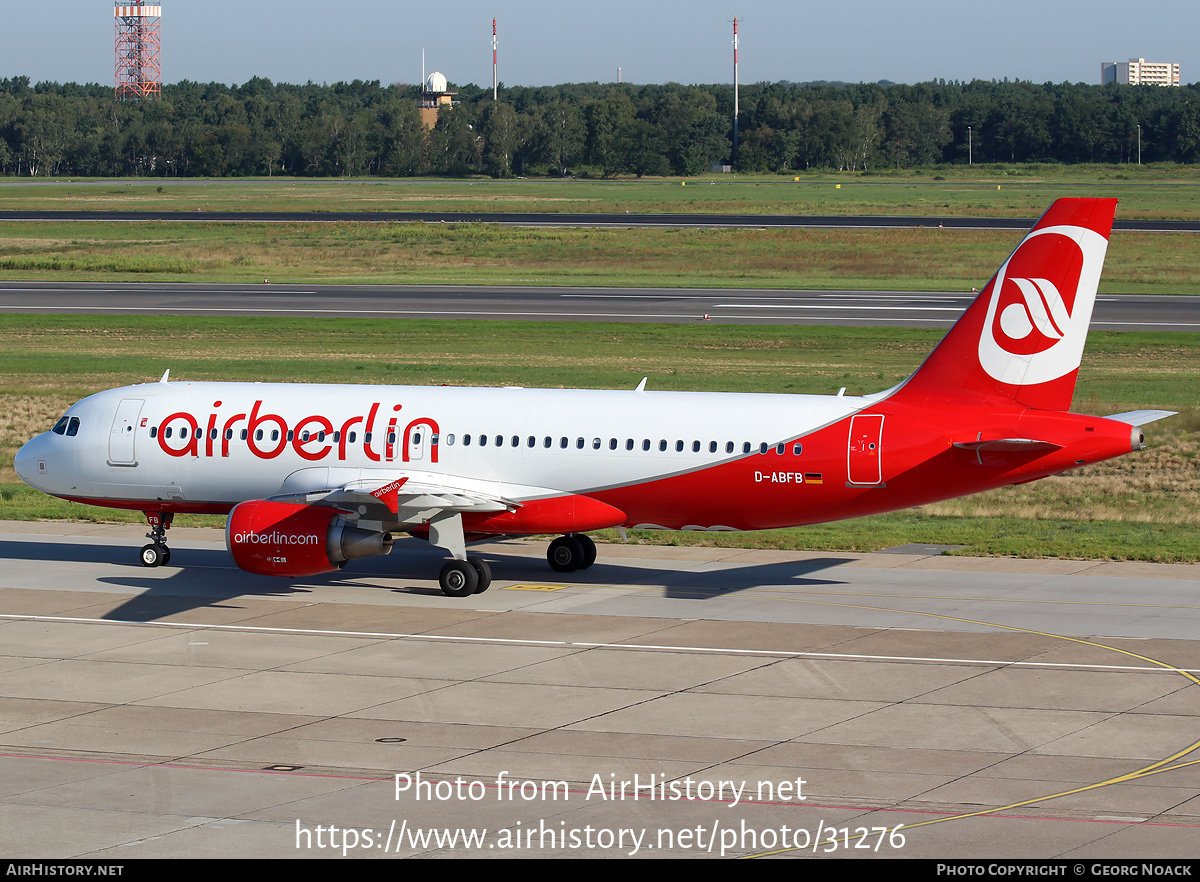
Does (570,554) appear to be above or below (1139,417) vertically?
below

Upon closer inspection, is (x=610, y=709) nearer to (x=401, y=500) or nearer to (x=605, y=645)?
(x=605, y=645)

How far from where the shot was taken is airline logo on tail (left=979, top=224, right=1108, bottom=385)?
90.0 feet

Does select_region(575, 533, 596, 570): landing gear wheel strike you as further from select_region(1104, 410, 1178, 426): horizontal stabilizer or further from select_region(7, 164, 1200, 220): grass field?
select_region(7, 164, 1200, 220): grass field

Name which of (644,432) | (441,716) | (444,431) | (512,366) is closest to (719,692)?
(441,716)

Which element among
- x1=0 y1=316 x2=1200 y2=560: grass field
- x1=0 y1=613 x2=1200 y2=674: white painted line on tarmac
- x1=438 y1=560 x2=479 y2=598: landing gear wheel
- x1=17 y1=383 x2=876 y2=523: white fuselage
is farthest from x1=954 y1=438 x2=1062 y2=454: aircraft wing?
x1=438 y1=560 x2=479 y2=598: landing gear wheel

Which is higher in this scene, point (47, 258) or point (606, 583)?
point (47, 258)

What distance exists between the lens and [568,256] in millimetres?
111062

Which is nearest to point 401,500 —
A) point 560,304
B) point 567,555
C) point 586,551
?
point 567,555

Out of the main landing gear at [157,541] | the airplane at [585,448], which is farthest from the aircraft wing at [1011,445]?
the main landing gear at [157,541]

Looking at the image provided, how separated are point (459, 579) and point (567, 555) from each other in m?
3.42

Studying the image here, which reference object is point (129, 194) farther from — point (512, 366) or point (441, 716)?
point (441, 716)

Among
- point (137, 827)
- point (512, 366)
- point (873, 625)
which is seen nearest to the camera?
point (137, 827)
